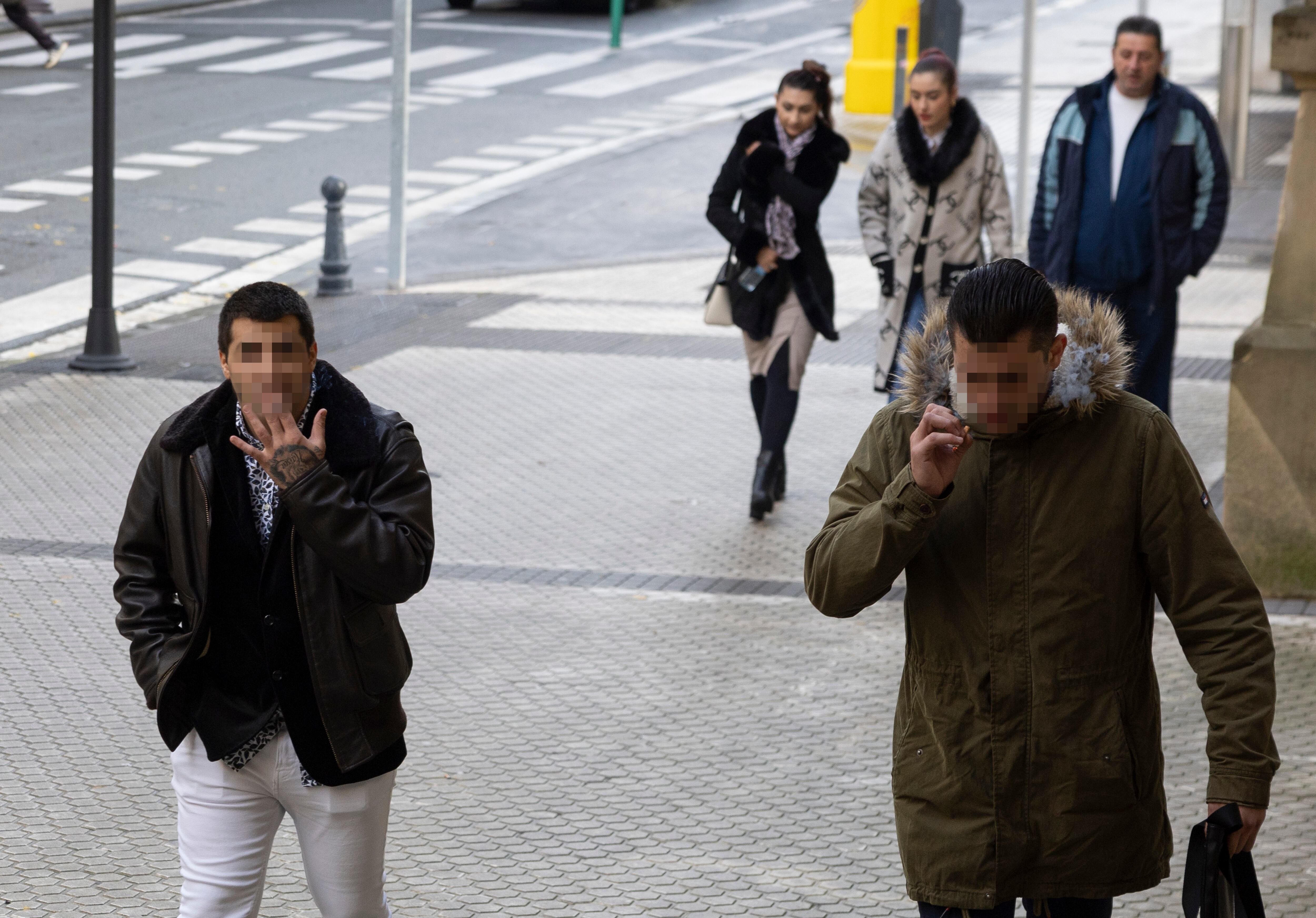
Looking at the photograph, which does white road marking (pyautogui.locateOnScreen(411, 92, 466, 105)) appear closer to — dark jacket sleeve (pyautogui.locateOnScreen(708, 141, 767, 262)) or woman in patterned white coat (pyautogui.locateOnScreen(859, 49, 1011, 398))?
dark jacket sleeve (pyautogui.locateOnScreen(708, 141, 767, 262))

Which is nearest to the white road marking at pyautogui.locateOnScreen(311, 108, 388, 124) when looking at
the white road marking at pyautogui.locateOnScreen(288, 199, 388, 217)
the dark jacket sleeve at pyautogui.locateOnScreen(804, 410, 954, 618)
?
the white road marking at pyautogui.locateOnScreen(288, 199, 388, 217)

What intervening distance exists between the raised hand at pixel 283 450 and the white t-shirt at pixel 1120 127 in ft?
17.8

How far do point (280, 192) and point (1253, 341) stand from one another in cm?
1162

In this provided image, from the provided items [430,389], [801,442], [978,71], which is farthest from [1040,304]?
[978,71]

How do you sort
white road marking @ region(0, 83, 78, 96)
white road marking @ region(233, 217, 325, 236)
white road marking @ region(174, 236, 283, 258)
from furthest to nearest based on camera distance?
white road marking @ region(0, 83, 78, 96)
white road marking @ region(233, 217, 325, 236)
white road marking @ region(174, 236, 283, 258)

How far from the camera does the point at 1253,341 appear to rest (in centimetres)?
717

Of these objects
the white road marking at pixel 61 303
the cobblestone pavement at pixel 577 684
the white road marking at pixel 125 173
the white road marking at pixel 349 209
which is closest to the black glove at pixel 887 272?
the cobblestone pavement at pixel 577 684

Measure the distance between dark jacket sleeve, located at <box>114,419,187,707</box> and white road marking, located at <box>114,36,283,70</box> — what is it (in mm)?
21415

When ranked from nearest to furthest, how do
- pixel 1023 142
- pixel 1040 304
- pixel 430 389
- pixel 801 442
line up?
pixel 1040 304
pixel 801 442
pixel 430 389
pixel 1023 142

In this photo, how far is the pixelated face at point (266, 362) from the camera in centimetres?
332

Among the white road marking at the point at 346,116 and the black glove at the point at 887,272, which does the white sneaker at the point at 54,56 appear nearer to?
the white road marking at the point at 346,116

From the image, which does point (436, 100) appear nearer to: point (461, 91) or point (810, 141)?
point (461, 91)

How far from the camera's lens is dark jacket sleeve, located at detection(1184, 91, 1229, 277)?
7.81 m

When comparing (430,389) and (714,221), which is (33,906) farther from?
(430,389)
